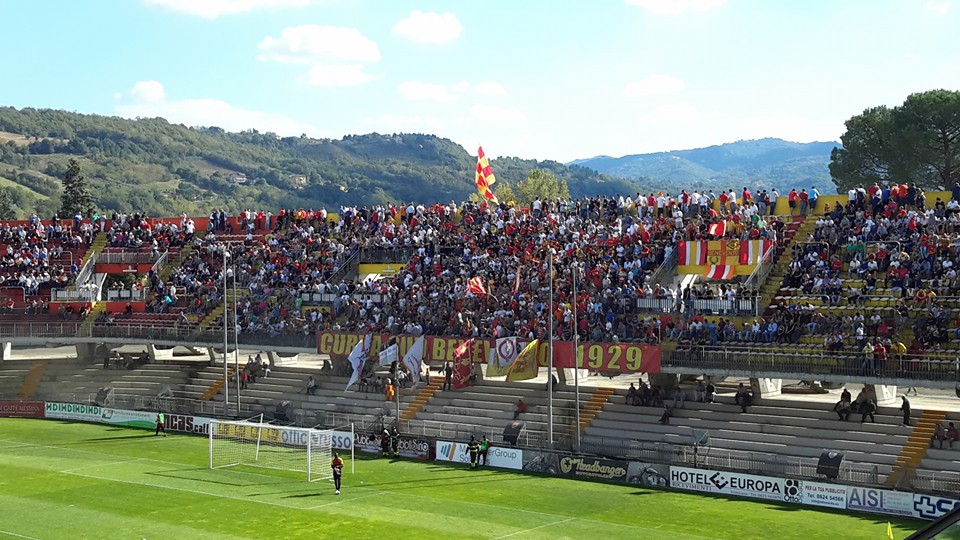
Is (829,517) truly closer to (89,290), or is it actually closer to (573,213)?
(573,213)

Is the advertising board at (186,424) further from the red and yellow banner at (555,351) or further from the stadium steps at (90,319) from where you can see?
the stadium steps at (90,319)

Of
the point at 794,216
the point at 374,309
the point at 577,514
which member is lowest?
the point at 577,514

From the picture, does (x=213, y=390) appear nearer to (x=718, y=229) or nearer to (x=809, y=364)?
(x=718, y=229)

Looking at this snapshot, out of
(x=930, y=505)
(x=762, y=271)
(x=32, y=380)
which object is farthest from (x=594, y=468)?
(x=32, y=380)

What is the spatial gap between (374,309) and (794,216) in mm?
21601

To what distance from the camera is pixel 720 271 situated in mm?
49031

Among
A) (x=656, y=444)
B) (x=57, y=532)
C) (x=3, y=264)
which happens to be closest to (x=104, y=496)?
(x=57, y=532)

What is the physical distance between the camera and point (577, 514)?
3538 centimetres

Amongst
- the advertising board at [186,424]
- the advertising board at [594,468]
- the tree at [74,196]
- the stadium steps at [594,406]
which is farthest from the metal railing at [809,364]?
the tree at [74,196]

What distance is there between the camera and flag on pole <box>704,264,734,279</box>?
48656 mm

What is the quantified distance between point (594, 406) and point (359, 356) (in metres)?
12.1

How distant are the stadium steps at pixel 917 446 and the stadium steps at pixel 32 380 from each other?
161 ft

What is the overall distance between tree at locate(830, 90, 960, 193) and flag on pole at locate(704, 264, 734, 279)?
41.5m

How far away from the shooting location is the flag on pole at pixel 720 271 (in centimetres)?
4866
